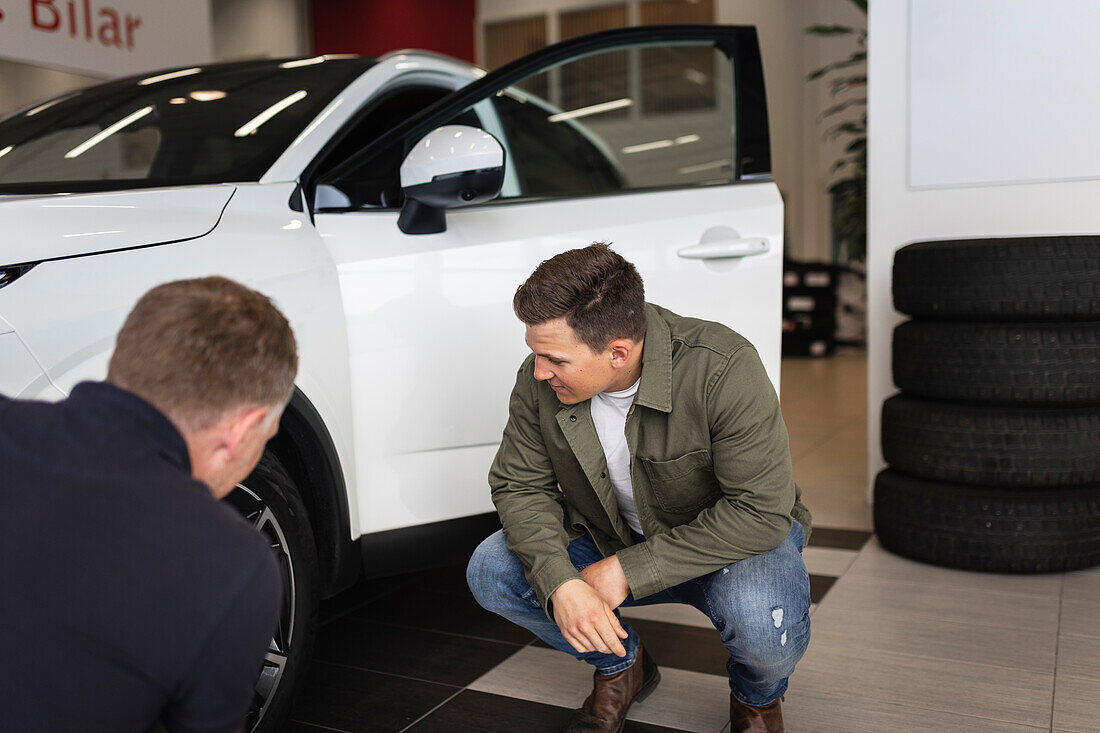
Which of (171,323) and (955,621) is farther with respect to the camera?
(955,621)

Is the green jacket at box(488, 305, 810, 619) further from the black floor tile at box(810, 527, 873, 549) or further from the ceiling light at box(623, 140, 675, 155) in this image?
the black floor tile at box(810, 527, 873, 549)

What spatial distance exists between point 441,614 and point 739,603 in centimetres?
104

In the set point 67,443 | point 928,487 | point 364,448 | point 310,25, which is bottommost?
point 928,487

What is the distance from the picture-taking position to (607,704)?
1.68 m

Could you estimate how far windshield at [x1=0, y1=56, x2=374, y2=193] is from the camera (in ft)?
6.26

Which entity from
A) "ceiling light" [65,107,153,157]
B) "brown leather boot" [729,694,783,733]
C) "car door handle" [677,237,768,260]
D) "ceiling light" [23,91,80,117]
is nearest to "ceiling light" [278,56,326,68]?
"ceiling light" [65,107,153,157]

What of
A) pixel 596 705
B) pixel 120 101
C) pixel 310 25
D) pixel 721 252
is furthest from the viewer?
pixel 310 25

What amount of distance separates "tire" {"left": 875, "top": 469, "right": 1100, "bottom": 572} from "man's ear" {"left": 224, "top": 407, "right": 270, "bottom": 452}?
7.15ft

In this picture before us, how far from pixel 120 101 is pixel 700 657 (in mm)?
1804

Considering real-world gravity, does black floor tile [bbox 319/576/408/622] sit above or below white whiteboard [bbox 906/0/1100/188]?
below

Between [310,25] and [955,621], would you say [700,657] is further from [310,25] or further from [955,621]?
[310,25]

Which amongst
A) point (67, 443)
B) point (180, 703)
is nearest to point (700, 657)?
point (180, 703)

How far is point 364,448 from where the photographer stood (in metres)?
1.77

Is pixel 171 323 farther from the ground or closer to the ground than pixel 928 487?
farther from the ground
